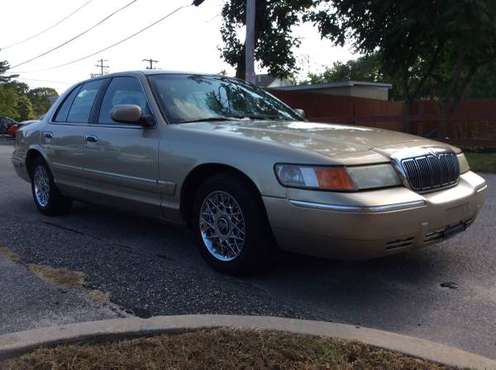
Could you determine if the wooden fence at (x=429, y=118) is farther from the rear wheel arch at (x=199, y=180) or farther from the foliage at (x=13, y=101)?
the foliage at (x=13, y=101)

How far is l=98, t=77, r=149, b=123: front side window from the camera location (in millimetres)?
5240

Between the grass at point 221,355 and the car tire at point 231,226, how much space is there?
1131 mm

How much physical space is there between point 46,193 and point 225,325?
420 centimetres

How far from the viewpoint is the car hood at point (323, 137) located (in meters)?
4.02

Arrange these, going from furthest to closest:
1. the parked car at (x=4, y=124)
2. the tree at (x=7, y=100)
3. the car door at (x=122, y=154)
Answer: the tree at (x=7, y=100)
the parked car at (x=4, y=124)
the car door at (x=122, y=154)

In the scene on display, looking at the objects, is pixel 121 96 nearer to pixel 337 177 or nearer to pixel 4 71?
pixel 337 177

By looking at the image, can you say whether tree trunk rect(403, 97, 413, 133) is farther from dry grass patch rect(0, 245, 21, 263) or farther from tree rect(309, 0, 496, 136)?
dry grass patch rect(0, 245, 21, 263)

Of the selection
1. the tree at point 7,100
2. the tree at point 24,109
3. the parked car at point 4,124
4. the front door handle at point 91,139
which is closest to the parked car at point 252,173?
the front door handle at point 91,139

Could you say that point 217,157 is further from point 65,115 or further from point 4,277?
point 65,115

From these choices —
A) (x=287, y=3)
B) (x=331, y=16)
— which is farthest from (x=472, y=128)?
(x=287, y=3)

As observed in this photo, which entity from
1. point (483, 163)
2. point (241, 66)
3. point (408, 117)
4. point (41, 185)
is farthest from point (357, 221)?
point (241, 66)

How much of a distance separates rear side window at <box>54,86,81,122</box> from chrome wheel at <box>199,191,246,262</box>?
2702 millimetres

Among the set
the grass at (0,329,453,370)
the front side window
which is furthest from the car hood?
the grass at (0,329,453,370)

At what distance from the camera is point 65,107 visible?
650 centimetres
